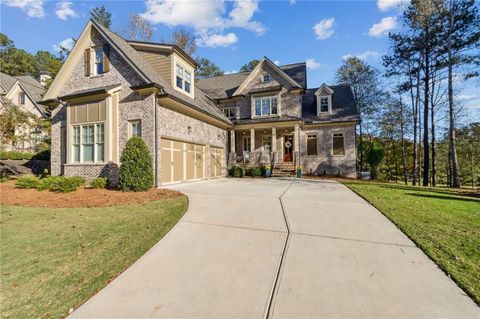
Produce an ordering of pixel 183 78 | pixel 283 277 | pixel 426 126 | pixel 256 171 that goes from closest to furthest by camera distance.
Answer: pixel 283 277, pixel 183 78, pixel 426 126, pixel 256 171

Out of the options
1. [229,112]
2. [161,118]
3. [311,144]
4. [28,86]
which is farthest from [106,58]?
[28,86]

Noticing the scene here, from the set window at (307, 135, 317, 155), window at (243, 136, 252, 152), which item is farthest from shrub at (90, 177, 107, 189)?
window at (307, 135, 317, 155)

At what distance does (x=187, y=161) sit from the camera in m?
13.1

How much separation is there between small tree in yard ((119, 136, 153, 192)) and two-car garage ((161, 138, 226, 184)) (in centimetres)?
154

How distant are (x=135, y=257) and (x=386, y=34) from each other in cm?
2286

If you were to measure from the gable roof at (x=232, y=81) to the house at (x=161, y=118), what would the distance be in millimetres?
996

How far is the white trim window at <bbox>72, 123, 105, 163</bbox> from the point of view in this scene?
11033 millimetres

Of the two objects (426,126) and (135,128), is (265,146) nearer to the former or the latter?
(135,128)

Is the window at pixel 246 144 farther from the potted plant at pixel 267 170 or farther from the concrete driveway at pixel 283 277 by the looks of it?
the concrete driveway at pixel 283 277

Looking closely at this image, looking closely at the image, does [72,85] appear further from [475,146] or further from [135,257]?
[475,146]

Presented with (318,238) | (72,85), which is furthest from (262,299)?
(72,85)

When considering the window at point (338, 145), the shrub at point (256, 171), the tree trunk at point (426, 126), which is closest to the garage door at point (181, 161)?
the shrub at point (256, 171)

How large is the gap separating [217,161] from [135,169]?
27.4ft

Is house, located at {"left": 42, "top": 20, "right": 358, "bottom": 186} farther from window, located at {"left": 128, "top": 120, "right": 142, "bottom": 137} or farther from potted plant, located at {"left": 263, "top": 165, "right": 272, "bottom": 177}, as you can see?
potted plant, located at {"left": 263, "top": 165, "right": 272, "bottom": 177}
